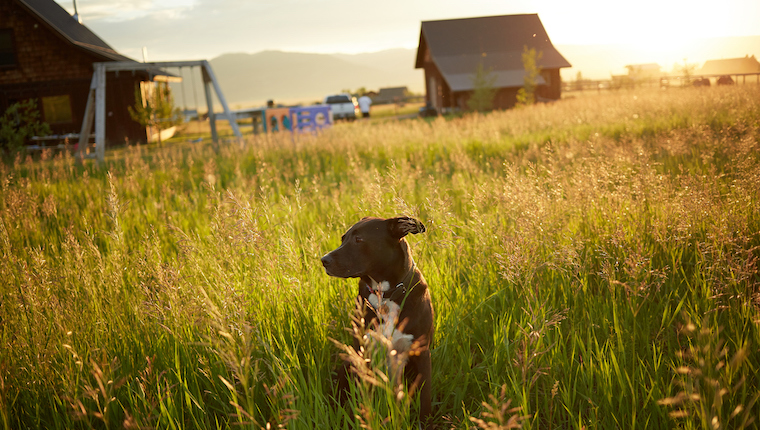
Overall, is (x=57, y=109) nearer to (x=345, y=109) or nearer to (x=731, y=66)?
Result: (x=345, y=109)

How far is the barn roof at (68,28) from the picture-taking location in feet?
63.2

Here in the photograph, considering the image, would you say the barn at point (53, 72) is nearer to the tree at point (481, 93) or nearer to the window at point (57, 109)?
the window at point (57, 109)

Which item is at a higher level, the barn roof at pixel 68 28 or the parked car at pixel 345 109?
the barn roof at pixel 68 28

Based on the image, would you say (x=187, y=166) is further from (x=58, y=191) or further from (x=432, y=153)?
(x=432, y=153)

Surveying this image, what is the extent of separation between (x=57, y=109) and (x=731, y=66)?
39.4 m

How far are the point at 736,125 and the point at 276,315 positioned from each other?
32.0 ft

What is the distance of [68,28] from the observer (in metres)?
21.8

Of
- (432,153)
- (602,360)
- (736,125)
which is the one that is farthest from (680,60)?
(602,360)

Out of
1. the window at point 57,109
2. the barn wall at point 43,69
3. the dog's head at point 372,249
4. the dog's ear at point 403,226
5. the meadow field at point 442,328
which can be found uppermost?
the barn wall at point 43,69

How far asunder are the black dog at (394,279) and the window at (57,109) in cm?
2446

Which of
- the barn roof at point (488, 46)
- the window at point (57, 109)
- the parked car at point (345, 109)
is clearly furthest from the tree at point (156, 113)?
the barn roof at point (488, 46)

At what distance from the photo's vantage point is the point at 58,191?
278 inches

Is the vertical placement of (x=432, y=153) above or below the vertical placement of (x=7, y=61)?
below

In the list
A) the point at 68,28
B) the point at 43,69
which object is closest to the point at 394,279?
the point at 43,69
